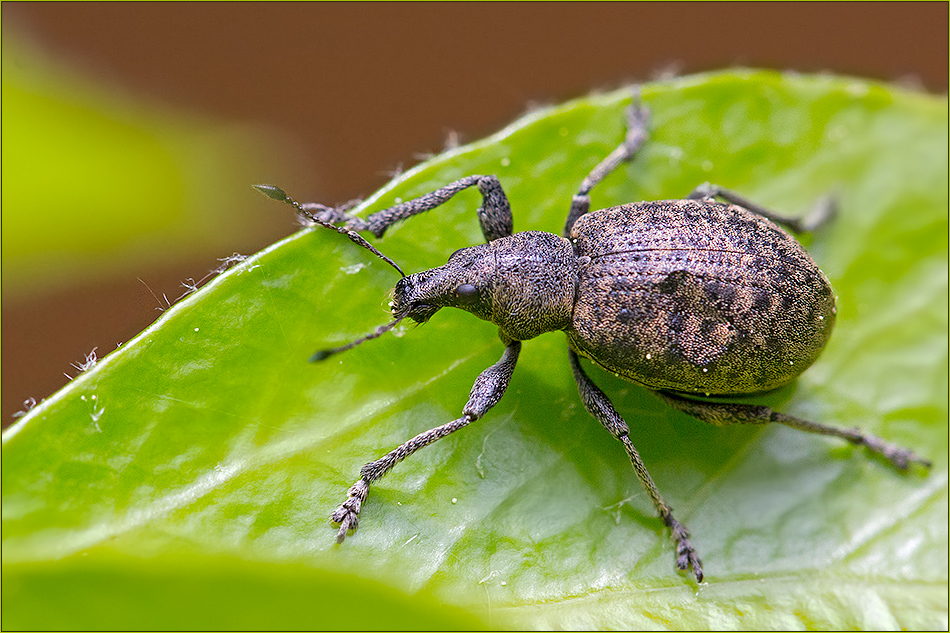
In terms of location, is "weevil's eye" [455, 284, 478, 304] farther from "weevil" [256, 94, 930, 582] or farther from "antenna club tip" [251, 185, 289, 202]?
→ "antenna club tip" [251, 185, 289, 202]

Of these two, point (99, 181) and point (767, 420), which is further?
point (99, 181)

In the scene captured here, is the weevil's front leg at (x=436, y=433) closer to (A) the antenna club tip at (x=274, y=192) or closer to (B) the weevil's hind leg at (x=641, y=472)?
(B) the weevil's hind leg at (x=641, y=472)

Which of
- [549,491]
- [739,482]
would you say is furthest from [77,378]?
[739,482]

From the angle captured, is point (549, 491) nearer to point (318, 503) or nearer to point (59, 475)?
point (318, 503)

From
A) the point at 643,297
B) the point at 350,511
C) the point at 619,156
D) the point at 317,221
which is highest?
the point at 317,221

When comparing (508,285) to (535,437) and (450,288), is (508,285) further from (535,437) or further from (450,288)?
(535,437)

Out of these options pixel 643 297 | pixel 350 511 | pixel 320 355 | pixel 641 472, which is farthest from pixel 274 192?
pixel 641 472

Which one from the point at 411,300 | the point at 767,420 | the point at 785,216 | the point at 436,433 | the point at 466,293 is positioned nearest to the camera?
the point at 436,433
